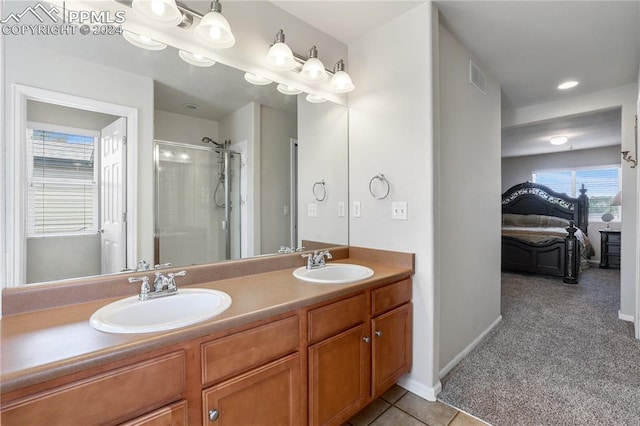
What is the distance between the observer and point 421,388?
1.90 metres

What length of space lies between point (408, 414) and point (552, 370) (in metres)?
1.28

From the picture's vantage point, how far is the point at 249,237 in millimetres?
1852

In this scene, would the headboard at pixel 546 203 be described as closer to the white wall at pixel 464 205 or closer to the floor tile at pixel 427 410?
the white wall at pixel 464 205

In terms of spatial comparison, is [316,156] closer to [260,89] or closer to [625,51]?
[260,89]

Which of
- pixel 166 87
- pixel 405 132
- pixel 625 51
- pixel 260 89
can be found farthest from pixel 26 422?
pixel 625 51

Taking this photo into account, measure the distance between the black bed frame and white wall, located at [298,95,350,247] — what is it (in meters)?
4.24

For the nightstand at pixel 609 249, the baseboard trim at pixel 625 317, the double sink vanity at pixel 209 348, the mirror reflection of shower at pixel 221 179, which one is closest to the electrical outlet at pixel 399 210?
the double sink vanity at pixel 209 348

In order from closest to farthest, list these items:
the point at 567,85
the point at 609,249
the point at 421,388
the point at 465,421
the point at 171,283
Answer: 1. the point at 171,283
2. the point at 465,421
3. the point at 421,388
4. the point at 567,85
5. the point at 609,249

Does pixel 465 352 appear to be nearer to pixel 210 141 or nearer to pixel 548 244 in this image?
pixel 210 141

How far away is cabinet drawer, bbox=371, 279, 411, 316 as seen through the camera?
167 centimetres

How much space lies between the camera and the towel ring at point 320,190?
229cm

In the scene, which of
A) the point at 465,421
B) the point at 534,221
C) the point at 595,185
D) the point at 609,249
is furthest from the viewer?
the point at 595,185

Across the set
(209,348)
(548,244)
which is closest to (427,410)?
(209,348)

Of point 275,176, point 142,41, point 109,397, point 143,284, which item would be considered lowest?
point 109,397
